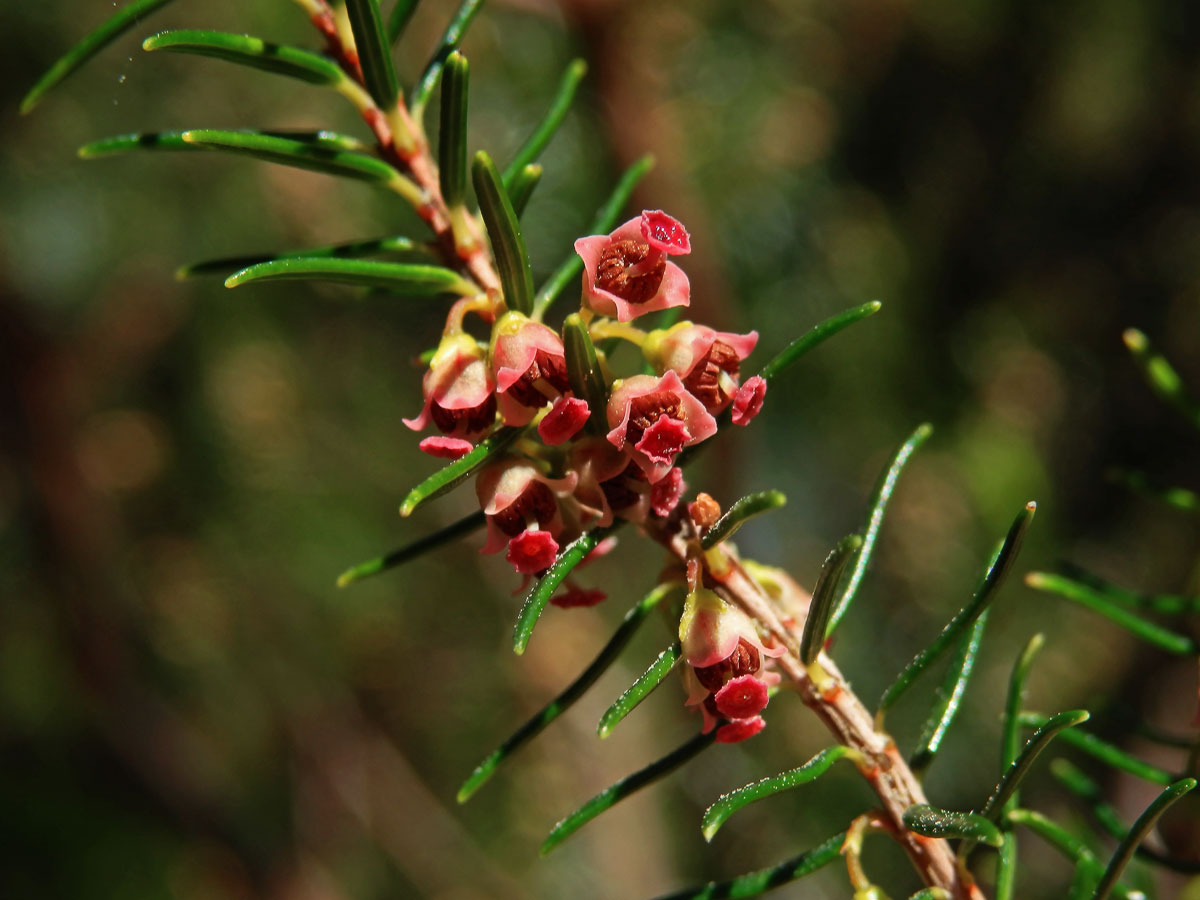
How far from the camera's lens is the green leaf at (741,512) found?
0.40 metres

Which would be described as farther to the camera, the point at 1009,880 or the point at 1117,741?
the point at 1117,741

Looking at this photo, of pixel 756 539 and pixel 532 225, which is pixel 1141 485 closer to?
pixel 532 225

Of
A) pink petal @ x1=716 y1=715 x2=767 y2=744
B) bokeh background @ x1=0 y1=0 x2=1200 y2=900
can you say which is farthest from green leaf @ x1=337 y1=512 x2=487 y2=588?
bokeh background @ x1=0 y1=0 x2=1200 y2=900

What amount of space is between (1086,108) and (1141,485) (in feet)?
5.39

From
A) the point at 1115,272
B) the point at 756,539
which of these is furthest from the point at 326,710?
the point at 1115,272

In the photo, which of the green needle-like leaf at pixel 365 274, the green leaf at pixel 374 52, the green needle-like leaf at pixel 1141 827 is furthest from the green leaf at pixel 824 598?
the green leaf at pixel 374 52

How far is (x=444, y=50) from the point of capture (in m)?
0.54

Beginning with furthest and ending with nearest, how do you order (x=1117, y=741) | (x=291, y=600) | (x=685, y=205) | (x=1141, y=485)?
1. (x=291, y=600)
2. (x=1117, y=741)
3. (x=685, y=205)
4. (x=1141, y=485)

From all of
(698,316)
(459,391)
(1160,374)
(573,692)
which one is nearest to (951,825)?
(573,692)

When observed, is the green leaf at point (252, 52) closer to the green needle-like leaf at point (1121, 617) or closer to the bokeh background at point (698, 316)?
the green needle-like leaf at point (1121, 617)

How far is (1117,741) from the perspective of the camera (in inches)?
72.1

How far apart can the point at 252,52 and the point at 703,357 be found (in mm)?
286

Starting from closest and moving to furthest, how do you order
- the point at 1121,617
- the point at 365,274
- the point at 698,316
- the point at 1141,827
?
the point at 1141,827, the point at 365,274, the point at 1121,617, the point at 698,316

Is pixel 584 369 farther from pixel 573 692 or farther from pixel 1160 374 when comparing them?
pixel 1160 374
